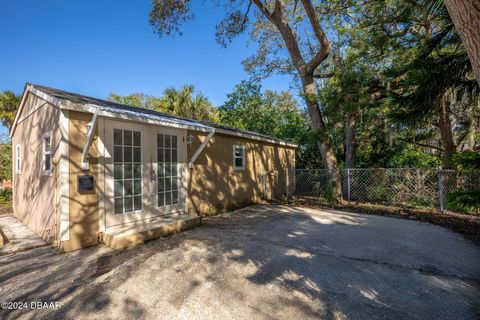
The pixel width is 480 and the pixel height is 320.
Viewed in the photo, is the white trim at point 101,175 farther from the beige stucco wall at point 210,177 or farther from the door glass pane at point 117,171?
the door glass pane at point 117,171

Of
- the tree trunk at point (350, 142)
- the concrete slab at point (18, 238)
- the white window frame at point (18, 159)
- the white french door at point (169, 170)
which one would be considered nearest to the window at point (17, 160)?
the white window frame at point (18, 159)

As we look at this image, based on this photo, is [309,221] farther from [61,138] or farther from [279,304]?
[61,138]

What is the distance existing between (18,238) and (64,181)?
2.31 metres

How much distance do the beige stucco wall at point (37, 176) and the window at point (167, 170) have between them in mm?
1888

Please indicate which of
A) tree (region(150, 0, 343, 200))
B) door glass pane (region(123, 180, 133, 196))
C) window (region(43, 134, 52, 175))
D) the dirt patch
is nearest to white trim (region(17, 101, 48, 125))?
window (region(43, 134, 52, 175))

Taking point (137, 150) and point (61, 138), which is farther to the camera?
point (137, 150)

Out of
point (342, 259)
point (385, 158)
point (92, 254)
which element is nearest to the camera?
point (342, 259)

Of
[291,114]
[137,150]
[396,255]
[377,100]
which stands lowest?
[396,255]

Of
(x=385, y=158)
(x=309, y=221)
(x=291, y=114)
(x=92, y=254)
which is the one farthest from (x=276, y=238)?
(x=291, y=114)

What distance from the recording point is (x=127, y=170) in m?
4.62

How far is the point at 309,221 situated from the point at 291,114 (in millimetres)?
10827

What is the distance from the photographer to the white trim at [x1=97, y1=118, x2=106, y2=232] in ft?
13.7

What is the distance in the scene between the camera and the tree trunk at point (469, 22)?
177 centimetres

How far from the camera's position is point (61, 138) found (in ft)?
12.6
